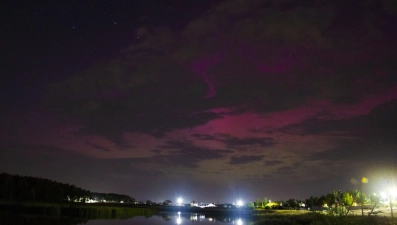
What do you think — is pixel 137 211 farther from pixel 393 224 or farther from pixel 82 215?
pixel 393 224

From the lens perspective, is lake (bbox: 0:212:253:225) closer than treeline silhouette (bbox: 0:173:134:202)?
Yes

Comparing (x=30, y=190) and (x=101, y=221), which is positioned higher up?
(x=30, y=190)

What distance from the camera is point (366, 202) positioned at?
13725cm

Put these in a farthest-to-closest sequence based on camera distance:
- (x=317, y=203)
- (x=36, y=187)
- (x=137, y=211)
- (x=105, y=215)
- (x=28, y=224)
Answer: (x=317, y=203)
(x=36, y=187)
(x=137, y=211)
(x=105, y=215)
(x=28, y=224)

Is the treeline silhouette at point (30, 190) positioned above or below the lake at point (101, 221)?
above


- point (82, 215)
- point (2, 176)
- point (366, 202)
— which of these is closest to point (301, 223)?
point (82, 215)

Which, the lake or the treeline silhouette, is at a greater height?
the treeline silhouette

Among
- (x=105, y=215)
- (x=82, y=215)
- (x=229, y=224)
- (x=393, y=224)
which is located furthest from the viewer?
A: (x=105, y=215)

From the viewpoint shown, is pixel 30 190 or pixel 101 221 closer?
pixel 101 221

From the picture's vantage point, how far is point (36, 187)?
15912 centimetres

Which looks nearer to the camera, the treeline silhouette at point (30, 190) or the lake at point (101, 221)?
the lake at point (101, 221)

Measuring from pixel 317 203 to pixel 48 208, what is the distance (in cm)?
12025

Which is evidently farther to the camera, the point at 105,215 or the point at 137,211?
the point at 137,211

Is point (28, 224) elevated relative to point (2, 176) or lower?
lower
